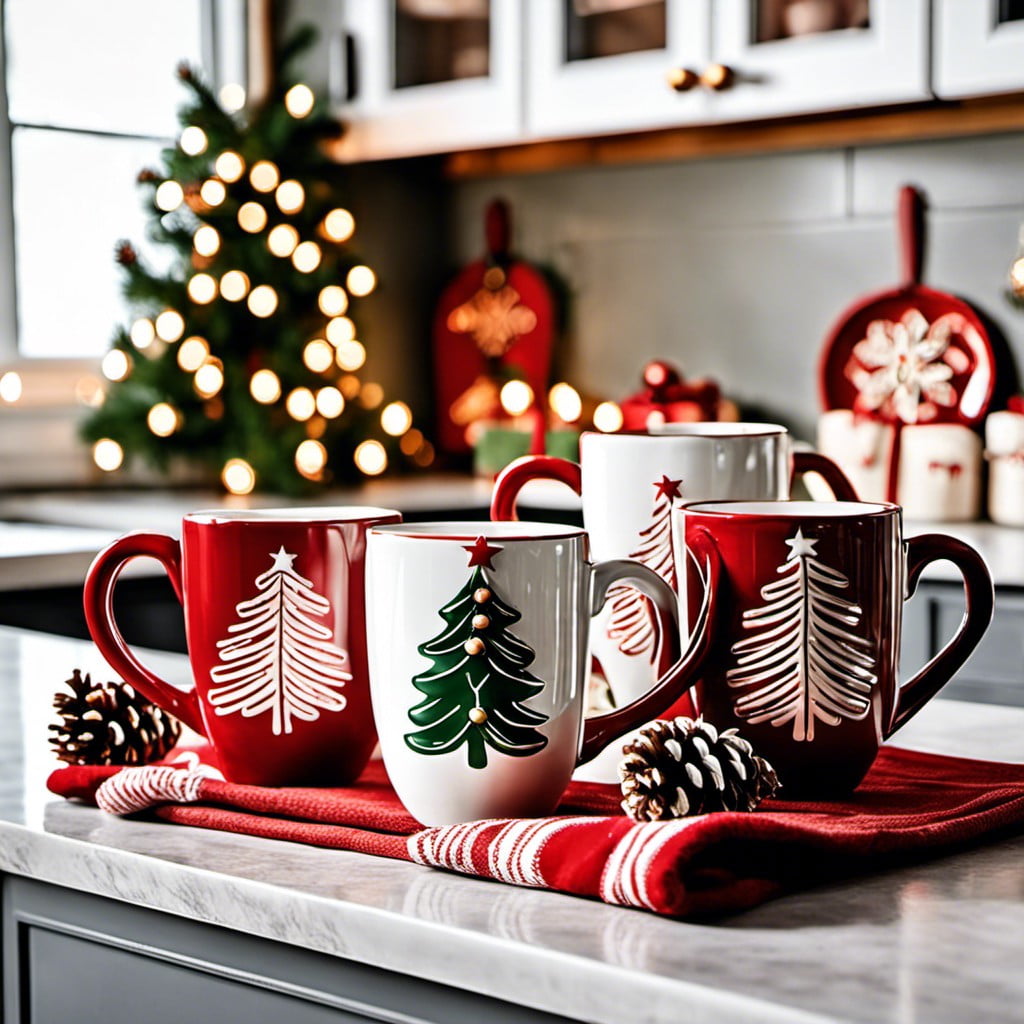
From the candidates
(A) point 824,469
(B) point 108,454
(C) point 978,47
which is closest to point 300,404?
(B) point 108,454

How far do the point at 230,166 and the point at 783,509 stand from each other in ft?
7.56

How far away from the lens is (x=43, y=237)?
304 cm

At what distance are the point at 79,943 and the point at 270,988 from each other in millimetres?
128

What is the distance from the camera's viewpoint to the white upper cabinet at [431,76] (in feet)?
9.24

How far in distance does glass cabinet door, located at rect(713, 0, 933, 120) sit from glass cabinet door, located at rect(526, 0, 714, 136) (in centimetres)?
6

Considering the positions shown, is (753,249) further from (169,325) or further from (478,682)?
(478,682)

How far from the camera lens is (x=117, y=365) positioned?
2893 millimetres

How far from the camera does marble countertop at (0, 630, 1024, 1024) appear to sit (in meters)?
0.51

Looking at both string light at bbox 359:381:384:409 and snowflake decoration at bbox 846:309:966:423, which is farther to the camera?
string light at bbox 359:381:384:409

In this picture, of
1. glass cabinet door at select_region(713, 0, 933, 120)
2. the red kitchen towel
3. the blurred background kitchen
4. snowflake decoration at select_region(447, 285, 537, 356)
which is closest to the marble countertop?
the red kitchen towel

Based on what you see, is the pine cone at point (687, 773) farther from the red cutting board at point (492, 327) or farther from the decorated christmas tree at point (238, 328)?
the red cutting board at point (492, 327)

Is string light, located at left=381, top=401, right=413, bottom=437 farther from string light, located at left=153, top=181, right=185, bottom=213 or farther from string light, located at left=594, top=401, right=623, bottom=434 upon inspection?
string light, located at left=153, top=181, right=185, bottom=213

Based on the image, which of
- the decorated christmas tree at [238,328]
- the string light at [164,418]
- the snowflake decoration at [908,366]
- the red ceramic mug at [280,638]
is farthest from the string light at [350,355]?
the red ceramic mug at [280,638]

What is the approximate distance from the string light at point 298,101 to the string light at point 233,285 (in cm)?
39
